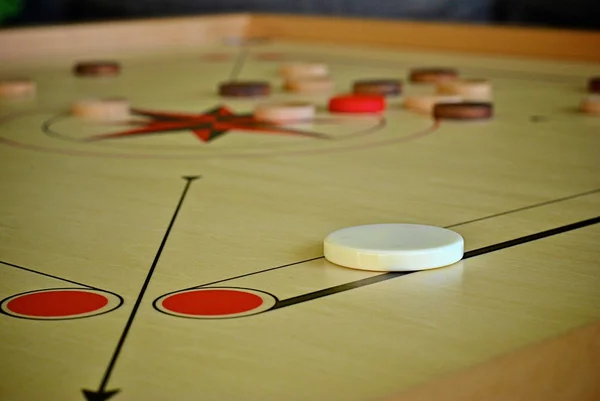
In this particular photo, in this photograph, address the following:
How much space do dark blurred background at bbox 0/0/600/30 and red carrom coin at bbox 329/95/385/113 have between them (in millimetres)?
1739

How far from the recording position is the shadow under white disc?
39.3 inches

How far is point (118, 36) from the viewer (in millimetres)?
3742

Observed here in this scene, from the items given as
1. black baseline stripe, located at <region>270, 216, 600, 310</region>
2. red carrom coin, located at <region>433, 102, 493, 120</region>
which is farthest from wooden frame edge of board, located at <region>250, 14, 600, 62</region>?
black baseline stripe, located at <region>270, 216, 600, 310</region>

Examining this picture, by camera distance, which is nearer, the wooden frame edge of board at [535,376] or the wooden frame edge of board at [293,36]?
the wooden frame edge of board at [535,376]

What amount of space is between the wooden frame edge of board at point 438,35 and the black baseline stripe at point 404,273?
6.43 ft

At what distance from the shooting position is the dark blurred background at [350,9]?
12.1 feet

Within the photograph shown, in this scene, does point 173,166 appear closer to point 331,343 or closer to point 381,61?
point 331,343

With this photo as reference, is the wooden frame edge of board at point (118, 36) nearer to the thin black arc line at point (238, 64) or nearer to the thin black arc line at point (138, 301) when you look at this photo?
the thin black arc line at point (238, 64)

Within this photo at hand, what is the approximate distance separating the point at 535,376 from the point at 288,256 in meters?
0.36

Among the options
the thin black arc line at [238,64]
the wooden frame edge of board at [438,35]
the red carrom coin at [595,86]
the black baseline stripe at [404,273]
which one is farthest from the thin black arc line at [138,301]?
the wooden frame edge of board at [438,35]

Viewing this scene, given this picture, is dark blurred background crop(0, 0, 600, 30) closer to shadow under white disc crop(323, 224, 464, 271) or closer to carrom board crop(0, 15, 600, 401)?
A: carrom board crop(0, 15, 600, 401)

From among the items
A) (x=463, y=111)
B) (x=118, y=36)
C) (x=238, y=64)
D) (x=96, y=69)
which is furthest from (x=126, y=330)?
(x=118, y=36)

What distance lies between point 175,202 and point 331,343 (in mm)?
574

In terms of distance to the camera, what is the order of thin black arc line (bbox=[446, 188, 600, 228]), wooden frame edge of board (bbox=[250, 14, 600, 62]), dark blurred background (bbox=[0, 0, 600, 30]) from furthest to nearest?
dark blurred background (bbox=[0, 0, 600, 30]) → wooden frame edge of board (bbox=[250, 14, 600, 62]) → thin black arc line (bbox=[446, 188, 600, 228])
